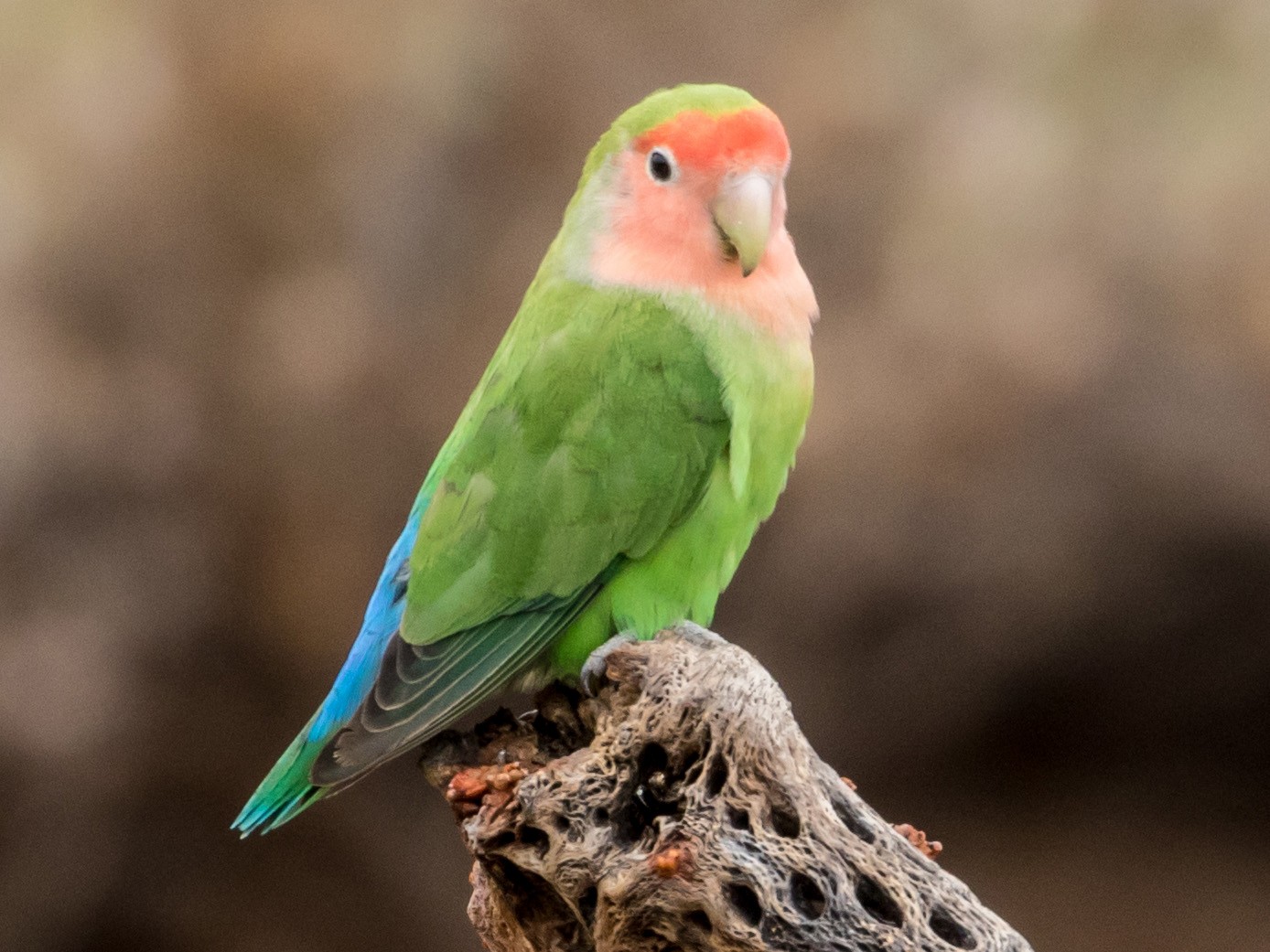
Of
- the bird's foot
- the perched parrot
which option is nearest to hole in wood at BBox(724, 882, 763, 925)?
the bird's foot

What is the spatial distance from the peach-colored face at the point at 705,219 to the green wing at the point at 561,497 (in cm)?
14

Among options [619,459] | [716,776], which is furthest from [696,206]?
[716,776]

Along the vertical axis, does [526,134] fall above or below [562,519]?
above

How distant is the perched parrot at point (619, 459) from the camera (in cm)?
301

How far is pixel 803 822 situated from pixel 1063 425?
138 inches

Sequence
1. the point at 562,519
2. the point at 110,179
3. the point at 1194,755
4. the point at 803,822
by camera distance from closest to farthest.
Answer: the point at 803,822 → the point at 562,519 → the point at 110,179 → the point at 1194,755

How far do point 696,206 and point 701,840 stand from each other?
149 centimetres

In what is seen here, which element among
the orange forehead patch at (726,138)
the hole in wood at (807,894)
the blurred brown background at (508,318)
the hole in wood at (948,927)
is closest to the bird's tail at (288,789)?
the hole in wood at (807,894)

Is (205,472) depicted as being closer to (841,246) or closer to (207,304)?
(207,304)

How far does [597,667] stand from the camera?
2887 mm

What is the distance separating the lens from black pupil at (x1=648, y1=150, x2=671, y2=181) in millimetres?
3098

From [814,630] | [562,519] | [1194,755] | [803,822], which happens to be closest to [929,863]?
[803,822]

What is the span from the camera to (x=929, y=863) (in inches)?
90.3

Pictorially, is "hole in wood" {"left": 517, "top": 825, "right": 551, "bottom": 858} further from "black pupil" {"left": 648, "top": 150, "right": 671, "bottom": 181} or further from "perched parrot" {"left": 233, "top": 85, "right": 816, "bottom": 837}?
"black pupil" {"left": 648, "top": 150, "right": 671, "bottom": 181}
